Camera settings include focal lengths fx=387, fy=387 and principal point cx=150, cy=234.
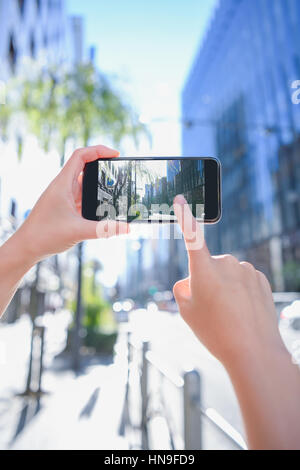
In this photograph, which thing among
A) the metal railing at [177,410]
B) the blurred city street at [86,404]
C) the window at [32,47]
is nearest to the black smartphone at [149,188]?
the metal railing at [177,410]

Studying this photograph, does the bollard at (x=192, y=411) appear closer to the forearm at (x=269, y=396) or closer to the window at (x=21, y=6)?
the forearm at (x=269, y=396)

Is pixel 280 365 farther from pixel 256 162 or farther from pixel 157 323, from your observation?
pixel 256 162

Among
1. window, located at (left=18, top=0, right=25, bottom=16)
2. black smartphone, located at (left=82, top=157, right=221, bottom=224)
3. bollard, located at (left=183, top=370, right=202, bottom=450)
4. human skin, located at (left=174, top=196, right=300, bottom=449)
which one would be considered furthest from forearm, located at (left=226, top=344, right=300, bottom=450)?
window, located at (left=18, top=0, right=25, bottom=16)

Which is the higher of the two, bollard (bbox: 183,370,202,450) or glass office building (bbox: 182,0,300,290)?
glass office building (bbox: 182,0,300,290)

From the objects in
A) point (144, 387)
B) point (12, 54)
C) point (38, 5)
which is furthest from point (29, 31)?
point (144, 387)

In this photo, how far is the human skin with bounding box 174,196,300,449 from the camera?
57cm

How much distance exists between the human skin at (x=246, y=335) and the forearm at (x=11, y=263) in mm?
379

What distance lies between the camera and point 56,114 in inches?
183

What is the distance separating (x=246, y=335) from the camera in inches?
24.9

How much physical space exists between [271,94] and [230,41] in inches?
344

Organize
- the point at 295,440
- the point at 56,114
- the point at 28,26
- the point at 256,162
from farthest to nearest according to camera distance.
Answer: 1. the point at 256,162
2. the point at 28,26
3. the point at 56,114
4. the point at 295,440

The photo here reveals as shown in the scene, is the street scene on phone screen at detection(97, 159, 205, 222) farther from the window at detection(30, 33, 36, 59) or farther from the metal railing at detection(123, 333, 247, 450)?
the window at detection(30, 33, 36, 59)

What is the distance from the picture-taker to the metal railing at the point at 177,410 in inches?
64.8
